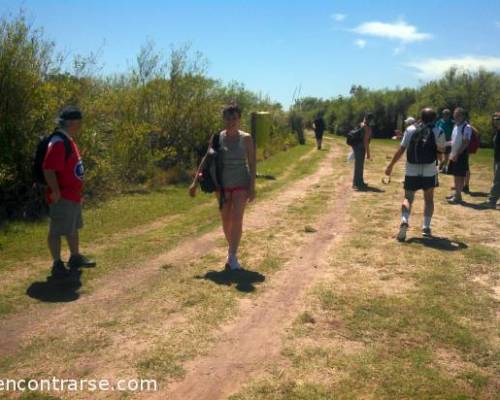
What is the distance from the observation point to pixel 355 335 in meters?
4.27

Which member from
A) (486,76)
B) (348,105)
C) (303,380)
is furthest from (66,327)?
(348,105)

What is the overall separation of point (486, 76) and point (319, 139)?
13523mm

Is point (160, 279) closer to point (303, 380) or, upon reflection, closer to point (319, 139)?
point (303, 380)

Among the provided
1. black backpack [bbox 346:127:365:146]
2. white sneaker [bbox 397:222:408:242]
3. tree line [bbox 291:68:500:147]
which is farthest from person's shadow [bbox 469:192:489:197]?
tree line [bbox 291:68:500:147]

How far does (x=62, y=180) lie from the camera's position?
5562 mm

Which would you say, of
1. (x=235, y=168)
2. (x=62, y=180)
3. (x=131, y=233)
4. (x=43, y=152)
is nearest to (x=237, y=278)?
(x=235, y=168)

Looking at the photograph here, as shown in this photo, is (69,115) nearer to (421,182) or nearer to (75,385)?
(75,385)

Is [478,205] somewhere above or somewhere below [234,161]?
below

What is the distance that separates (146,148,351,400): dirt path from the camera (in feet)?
11.5

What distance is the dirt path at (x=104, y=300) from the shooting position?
4328 millimetres

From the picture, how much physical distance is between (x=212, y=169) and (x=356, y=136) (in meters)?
7.10

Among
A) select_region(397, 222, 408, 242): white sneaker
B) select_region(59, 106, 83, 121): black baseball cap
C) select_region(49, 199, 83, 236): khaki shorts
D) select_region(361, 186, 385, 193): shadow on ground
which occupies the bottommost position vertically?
select_region(397, 222, 408, 242): white sneaker

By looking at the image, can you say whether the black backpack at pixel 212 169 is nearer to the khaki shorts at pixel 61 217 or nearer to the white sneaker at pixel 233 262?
the white sneaker at pixel 233 262

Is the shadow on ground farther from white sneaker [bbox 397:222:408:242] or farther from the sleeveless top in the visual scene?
the sleeveless top
